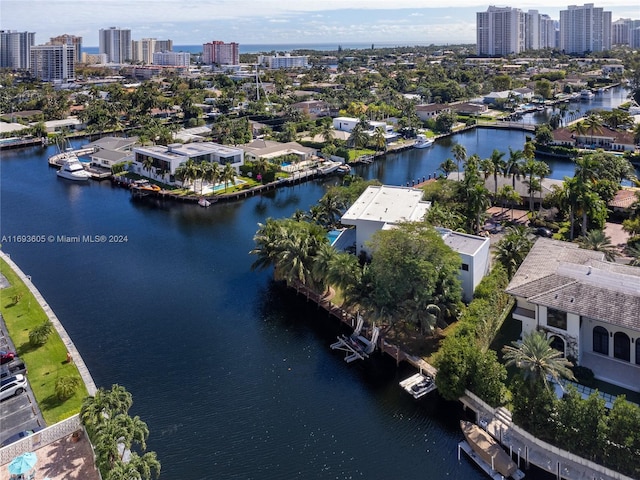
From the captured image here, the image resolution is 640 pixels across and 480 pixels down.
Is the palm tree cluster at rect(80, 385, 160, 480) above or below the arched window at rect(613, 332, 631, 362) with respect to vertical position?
below

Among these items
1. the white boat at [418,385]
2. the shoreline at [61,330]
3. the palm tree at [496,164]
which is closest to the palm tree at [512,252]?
the white boat at [418,385]

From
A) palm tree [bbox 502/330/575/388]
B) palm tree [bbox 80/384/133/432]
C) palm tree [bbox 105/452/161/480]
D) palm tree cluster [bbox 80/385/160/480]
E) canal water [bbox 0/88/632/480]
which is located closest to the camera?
palm tree [bbox 105/452/161/480]

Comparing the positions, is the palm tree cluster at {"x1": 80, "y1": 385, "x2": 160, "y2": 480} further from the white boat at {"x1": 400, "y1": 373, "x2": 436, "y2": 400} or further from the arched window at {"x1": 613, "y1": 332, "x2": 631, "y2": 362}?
the arched window at {"x1": 613, "y1": 332, "x2": 631, "y2": 362}

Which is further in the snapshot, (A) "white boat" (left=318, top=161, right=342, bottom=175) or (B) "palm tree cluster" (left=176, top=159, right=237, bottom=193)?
(A) "white boat" (left=318, top=161, right=342, bottom=175)

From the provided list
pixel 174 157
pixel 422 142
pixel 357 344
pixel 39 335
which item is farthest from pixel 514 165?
pixel 39 335

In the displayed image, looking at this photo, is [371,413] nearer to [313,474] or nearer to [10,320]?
[313,474]

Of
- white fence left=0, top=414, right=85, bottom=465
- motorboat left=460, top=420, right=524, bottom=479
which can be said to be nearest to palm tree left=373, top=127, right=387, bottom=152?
motorboat left=460, top=420, right=524, bottom=479

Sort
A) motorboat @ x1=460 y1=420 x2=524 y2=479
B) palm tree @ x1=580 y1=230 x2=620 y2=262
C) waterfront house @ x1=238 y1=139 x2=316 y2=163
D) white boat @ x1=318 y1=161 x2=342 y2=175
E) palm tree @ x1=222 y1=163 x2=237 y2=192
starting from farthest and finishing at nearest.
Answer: waterfront house @ x1=238 y1=139 x2=316 y2=163, white boat @ x1=318 y1=161 x2=342 y2=175, palm tree @ x1=222 y1=163 x2=237 y2=192, palm tree @ x1=580 y1=230 x2=620 y2=262, motorboat @ x1=460 y1=420 x2=524 y2=479

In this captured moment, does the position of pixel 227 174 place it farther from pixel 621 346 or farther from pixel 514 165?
pixel 621 346
